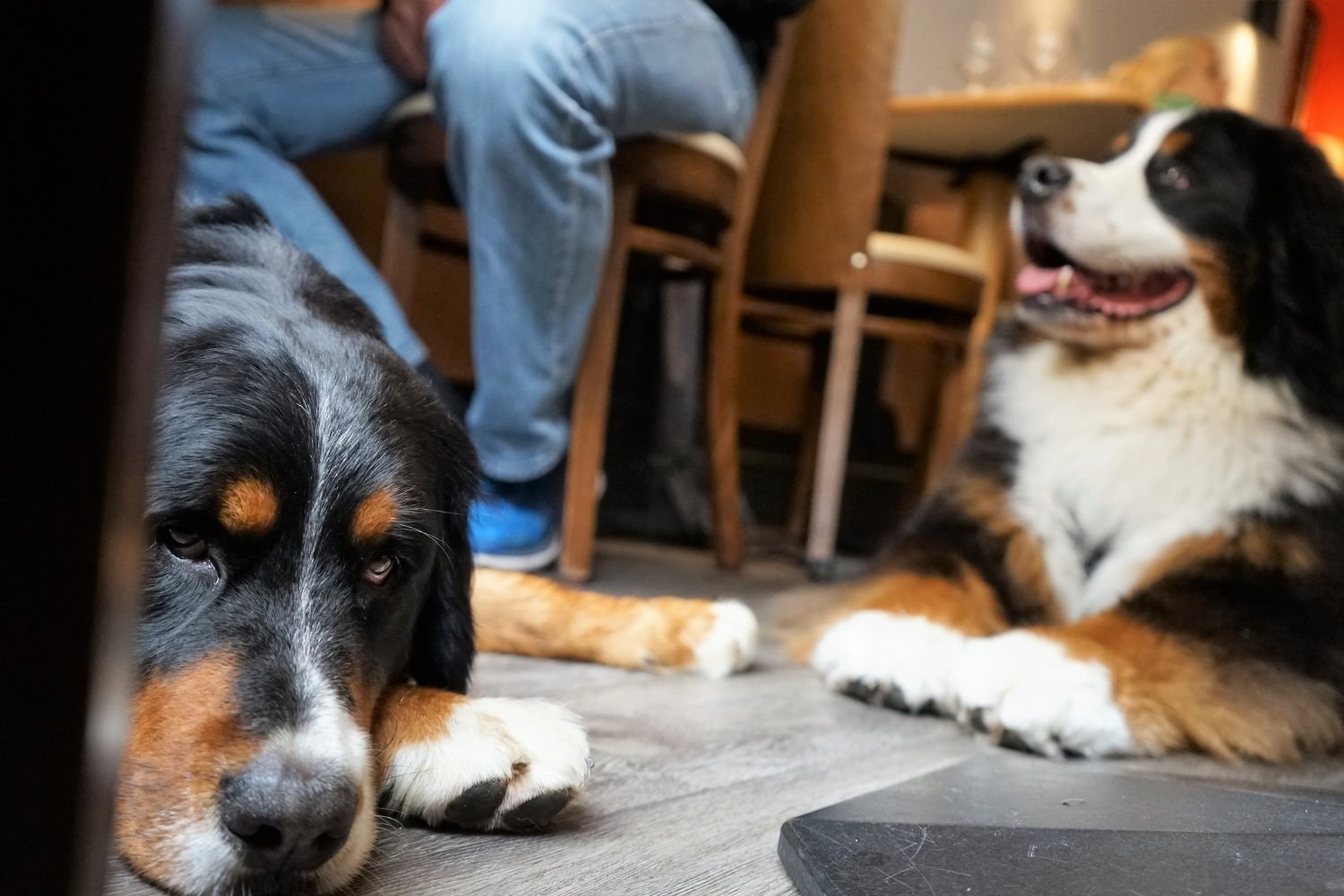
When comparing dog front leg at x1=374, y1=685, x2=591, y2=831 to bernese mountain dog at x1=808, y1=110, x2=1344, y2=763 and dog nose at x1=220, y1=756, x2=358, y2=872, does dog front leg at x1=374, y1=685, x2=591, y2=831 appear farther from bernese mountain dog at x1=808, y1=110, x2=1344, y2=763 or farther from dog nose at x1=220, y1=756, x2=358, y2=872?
bernese mountain dog at x1=808, y1=110, x2=1344, y2=763

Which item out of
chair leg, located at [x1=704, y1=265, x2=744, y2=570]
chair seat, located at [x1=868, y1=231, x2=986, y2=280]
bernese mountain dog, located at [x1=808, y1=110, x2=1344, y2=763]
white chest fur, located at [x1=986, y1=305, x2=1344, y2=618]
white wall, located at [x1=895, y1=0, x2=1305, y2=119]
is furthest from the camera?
white wall, located at [x1=895, y1=0, x2=1305, y2=119]

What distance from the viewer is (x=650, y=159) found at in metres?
2.38

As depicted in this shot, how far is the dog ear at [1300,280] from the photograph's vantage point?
188 centimetres

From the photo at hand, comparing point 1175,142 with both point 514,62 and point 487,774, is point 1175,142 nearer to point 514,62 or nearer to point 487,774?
point 514,62

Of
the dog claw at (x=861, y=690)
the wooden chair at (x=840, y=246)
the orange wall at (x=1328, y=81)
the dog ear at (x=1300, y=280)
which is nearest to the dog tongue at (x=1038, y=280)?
the dog ear at (x=1300, y=280)

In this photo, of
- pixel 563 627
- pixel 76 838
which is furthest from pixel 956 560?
pixel 76 838

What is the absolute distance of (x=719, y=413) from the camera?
3062mm

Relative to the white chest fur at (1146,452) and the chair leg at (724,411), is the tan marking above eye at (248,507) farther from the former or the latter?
the chair leg at (724,411)

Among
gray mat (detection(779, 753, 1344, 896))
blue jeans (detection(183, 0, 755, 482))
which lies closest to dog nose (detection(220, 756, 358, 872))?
gray mat (detection(779, 753, 1344, 896))

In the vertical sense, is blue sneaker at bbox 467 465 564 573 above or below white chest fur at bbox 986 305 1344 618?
below

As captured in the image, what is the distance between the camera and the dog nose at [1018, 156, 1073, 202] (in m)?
2.12

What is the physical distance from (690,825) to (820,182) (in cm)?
242

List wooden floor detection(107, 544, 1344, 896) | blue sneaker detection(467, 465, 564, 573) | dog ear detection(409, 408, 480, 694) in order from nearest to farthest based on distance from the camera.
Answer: wooden floor detection(107, 544, 1344, 896)
dog ear detection(409, 408, 480, 694)
blue sneaker detection(467, 465, 564, 573)

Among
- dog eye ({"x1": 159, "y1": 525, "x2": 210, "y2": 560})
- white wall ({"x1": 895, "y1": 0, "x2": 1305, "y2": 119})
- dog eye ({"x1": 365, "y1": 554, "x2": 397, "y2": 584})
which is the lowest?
dog eye ({"x1": 365, "y1": 554, "x2": 397, "y2": 584})
